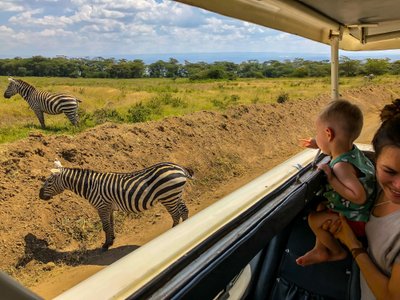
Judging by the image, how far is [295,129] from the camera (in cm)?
1138

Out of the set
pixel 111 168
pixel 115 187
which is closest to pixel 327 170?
pixel 115 187

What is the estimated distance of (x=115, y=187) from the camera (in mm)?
4676

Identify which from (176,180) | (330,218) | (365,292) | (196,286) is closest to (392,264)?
(365,292)

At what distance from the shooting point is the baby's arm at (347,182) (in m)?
1.16

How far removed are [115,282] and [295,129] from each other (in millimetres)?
10877

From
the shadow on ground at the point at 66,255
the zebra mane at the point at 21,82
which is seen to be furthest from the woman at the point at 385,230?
the zebra mane at the point at 21,82

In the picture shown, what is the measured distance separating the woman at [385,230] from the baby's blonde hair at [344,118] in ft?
0.86

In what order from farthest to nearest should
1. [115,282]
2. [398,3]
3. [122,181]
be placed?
[122,181] < [398,3] < [115,282]

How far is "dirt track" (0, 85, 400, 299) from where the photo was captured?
4.24 meters

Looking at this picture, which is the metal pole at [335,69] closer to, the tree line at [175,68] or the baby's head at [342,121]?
the baby's head at [342,121]

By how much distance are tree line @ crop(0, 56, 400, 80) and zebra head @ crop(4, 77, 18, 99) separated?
0.88 ft

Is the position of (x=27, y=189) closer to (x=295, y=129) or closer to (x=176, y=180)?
(x=176, y=180)

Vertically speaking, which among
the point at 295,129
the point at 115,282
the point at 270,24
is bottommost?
the point at 295,129

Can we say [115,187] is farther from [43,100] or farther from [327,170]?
[327,170]
